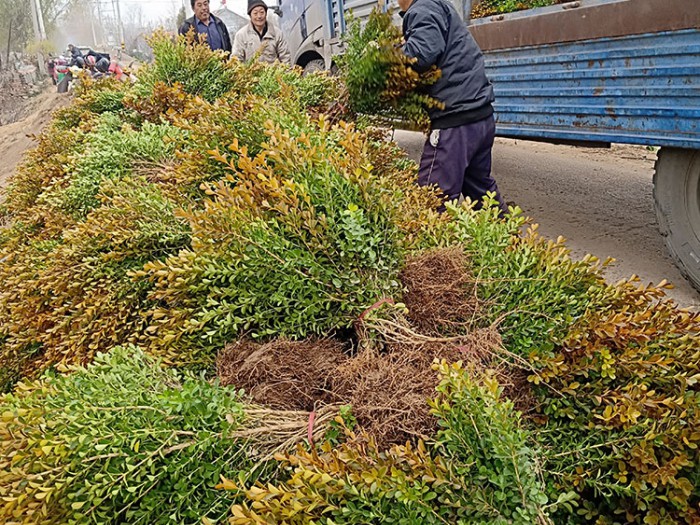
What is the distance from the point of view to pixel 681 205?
4.06 meters

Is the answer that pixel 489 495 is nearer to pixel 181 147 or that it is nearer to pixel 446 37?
pixel 181 147

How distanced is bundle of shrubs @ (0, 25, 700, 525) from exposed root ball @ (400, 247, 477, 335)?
0.07 feet

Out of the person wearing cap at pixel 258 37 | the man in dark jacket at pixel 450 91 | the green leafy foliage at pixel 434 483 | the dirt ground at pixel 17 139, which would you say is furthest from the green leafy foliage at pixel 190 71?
the dirt ground at pixel 17 139

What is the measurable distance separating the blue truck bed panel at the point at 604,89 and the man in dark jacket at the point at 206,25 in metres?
3.34

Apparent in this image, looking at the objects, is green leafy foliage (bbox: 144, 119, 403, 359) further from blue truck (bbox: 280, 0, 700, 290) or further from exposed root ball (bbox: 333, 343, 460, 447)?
blue truck (bbox: 280, 0, 700, 290)

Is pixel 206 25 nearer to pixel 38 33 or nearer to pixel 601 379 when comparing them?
pixel 601 379

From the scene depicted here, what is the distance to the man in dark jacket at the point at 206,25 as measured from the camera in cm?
691

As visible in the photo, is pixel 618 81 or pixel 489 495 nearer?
pixel 489 495

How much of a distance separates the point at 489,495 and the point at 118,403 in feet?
2.80

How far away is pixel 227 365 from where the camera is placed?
5.64 feet

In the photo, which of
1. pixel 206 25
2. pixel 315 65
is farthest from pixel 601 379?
pixel 315 65

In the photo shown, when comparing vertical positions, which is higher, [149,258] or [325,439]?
[149,258]

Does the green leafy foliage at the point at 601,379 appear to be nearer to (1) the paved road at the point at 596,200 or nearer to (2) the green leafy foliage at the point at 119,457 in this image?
(2) the green leafy foliage at the point at 119,457

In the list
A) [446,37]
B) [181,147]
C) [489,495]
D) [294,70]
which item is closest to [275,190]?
[489,495]
